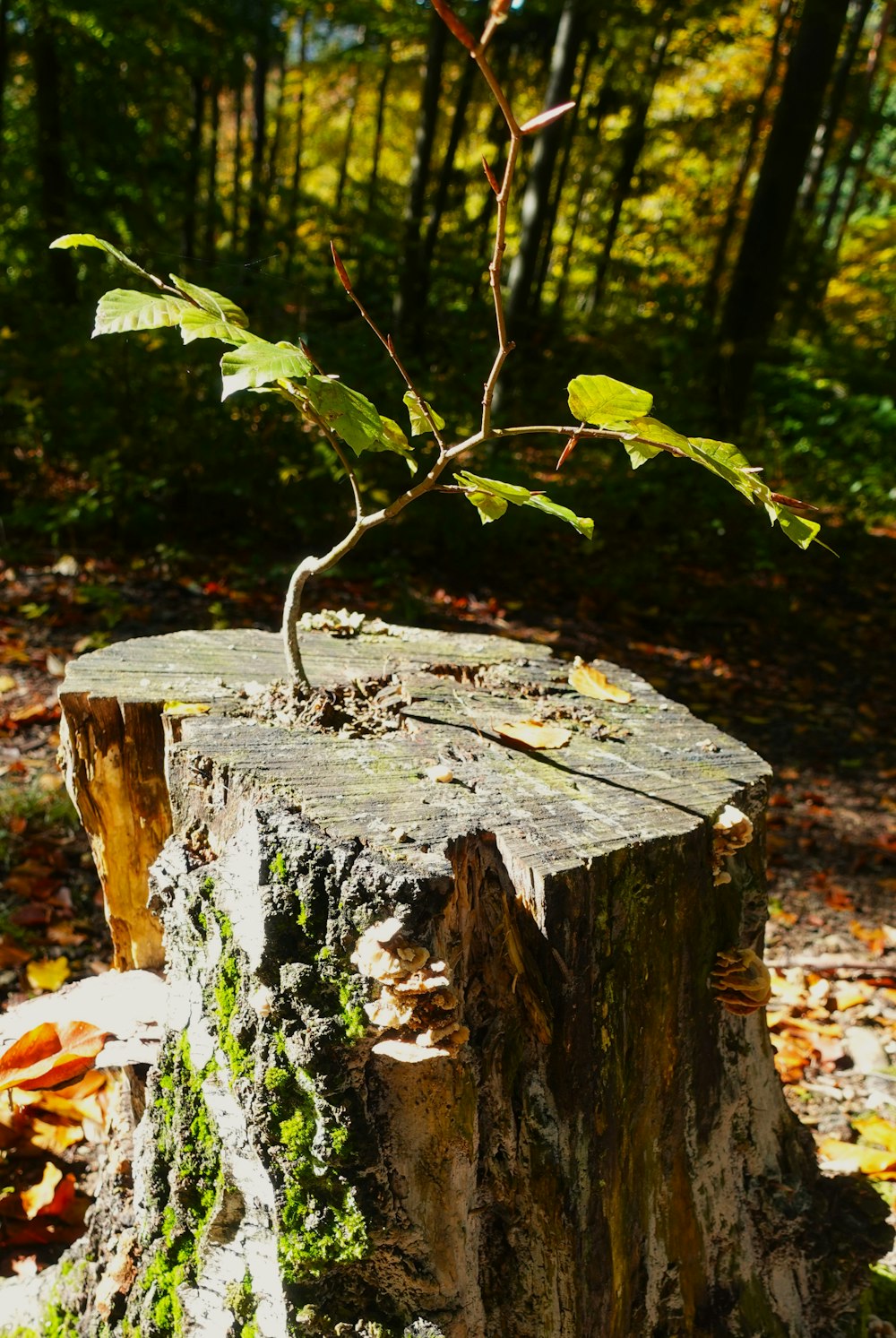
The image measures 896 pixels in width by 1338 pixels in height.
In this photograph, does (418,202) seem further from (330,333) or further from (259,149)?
(259,149)

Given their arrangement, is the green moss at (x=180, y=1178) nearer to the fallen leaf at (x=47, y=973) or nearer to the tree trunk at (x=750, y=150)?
the fallen leaf at (x=47, y=973)

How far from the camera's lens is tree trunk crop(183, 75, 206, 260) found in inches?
293

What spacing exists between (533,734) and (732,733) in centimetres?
386

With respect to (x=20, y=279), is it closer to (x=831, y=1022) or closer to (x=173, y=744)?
(x=173, y=744)

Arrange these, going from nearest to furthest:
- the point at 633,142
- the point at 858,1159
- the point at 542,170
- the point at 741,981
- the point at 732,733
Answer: the point at 741,981, the point at 858,1159, the point at 732,733, the point at 542,170, the point at 633,142

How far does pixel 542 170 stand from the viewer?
24.2 ft

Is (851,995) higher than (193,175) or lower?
lower

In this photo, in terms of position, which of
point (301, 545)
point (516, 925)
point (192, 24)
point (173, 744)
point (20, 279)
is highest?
point (192, 24)

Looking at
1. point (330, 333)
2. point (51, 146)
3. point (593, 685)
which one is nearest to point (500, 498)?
point (593, 685)

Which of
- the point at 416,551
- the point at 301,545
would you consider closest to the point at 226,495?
the point at 301,545

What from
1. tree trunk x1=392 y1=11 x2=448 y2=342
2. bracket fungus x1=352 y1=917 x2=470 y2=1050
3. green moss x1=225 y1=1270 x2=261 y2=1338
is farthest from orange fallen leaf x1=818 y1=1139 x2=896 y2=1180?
tree trunk x1=392 y1=11 x2=448 y2=342

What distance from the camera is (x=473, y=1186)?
1358 millimetres

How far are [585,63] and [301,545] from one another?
9341 millimetres

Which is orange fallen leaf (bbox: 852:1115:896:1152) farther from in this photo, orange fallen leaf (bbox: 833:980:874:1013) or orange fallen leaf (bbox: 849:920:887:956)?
orange fallen leaf (bbox: 849:920:887:956)
